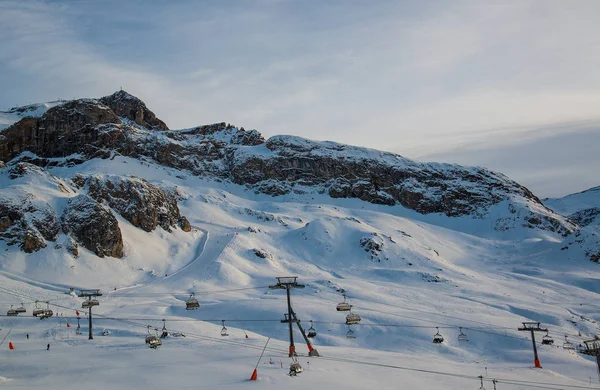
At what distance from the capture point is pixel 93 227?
343ft

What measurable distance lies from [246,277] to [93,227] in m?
29.4

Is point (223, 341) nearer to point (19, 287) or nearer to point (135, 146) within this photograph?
point (19, 287)

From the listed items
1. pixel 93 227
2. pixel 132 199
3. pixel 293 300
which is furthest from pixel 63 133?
pixel 293 300

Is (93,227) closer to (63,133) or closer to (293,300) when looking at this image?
(293,300)

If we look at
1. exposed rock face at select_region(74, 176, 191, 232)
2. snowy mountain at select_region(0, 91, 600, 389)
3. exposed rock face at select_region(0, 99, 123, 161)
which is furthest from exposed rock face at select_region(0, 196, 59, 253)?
exposed rock face at select_region(0, 99, 123, 161)

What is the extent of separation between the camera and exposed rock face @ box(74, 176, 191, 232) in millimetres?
122062

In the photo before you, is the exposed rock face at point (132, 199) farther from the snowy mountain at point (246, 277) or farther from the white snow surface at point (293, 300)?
the white snow surface at point (293, 300)

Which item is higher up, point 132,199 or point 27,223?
point 132,199

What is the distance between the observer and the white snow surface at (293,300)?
45344 millimetres

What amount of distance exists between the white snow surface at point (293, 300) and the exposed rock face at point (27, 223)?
1.65 metres

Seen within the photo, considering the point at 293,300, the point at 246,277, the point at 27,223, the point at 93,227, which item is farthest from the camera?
the point at 93,227

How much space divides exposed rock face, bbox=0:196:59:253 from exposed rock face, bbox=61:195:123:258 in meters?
2.80

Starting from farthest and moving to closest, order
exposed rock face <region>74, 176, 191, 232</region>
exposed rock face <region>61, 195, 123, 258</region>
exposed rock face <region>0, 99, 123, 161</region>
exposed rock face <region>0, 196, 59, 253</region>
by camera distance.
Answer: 1. exposed rock face <region>0, 99, 123, 161</region>
2. exposed rock face <region>74, 176, 191, 232</region>
3. exposed rock face <region>61, 195, 123, 258</region>
4. exposed rock face <region>0, 196, 59, 253</region>

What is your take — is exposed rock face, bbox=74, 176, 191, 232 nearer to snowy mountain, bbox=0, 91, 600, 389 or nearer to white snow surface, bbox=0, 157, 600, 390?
snowy mountain, bbox=0, 91, 600, 389
